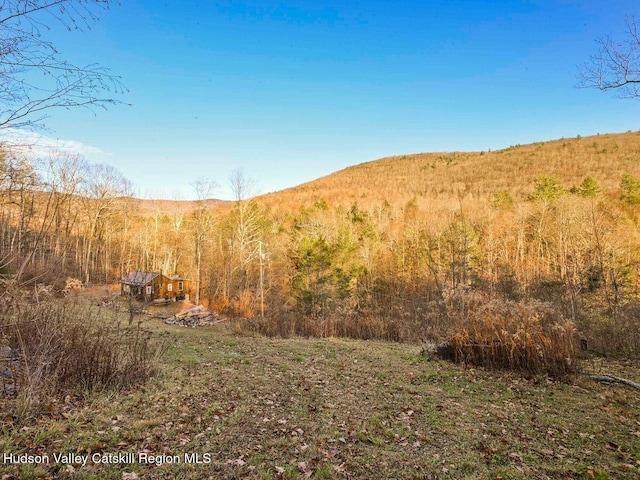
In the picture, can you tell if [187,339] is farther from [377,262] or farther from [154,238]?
[154,238]

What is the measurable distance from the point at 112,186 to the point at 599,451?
3814cm

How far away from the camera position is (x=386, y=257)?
100ft

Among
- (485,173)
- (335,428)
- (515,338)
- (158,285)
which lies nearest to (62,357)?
(335,428)

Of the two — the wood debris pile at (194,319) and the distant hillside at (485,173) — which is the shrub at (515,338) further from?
the distant hillside at (485,173)

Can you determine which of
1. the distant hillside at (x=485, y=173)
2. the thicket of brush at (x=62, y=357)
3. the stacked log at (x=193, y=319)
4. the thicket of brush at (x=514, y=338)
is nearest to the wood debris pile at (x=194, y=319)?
the stacked log at (x=193, y=319)

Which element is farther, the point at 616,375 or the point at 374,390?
the point at 616,375

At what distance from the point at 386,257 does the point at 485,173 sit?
49.3 m

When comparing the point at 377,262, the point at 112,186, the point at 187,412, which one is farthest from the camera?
the point at 112,186

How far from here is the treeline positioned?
57.0ft

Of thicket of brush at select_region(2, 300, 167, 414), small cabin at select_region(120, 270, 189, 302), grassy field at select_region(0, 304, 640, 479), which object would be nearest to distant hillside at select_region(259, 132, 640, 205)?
small cabin at select_region(120, 270, 189, 302)

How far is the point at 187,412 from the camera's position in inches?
198

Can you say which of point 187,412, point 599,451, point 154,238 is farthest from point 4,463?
point 154,238

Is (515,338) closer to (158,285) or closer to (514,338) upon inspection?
(514,338)

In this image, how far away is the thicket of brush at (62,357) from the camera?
445cm
